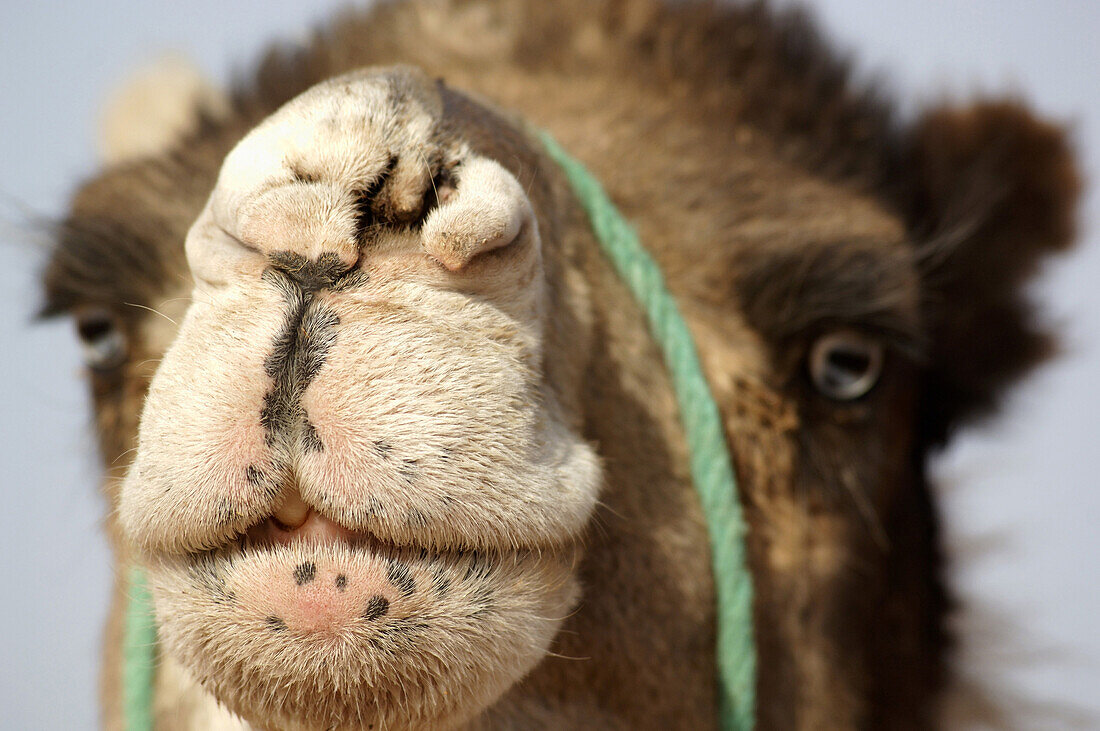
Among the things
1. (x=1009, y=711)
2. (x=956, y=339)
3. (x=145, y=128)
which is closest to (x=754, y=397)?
(x=956, y=339)

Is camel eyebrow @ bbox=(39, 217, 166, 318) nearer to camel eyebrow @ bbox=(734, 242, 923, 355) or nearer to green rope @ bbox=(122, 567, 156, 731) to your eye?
green rope @ bbox=(122, 567, 156, 731)

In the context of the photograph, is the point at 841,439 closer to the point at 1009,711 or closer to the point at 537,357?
the point at 537,357

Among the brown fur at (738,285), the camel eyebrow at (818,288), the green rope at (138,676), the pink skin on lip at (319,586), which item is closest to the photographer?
the pink skin on lip at (319,586)

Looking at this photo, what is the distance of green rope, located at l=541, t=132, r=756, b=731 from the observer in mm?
2410

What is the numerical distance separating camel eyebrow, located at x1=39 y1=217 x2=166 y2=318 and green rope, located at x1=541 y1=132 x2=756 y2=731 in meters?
1.03

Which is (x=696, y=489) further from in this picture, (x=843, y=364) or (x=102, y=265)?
(x=102, y=265)

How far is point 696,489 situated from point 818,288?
64cm

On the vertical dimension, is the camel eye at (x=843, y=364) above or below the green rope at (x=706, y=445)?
above

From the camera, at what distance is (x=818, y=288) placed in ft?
9.00

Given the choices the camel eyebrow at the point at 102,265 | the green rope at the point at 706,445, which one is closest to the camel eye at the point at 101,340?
the camel eyebrow at the point at 102,265

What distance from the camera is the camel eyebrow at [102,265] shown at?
2734 mm

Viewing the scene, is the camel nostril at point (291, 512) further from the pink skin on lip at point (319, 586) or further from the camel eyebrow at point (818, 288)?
the camel eyebrow at point (818, 288)

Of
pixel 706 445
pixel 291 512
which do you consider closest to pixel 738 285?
pixel 706 445

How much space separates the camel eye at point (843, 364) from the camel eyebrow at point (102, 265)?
1.63m
